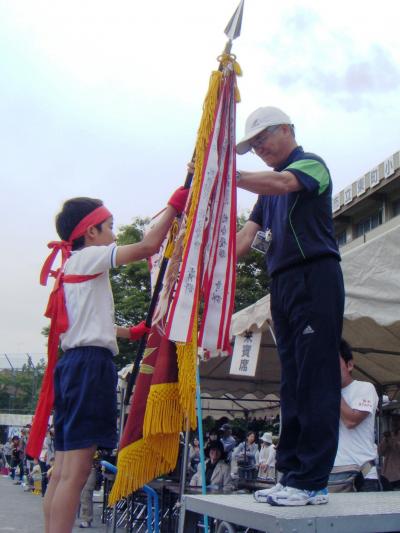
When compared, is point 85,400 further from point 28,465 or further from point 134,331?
point 28,465

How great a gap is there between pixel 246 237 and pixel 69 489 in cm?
151

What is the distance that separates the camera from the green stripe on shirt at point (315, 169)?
2877mm

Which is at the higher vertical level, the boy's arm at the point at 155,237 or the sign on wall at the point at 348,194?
the sign on wall at the point at 348,194

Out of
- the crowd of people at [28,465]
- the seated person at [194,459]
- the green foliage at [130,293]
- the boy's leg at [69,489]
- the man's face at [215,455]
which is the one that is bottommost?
the crowd of people at [28,465]

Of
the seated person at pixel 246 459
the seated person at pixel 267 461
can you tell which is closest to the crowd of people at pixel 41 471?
the seated person at pixel 246 459

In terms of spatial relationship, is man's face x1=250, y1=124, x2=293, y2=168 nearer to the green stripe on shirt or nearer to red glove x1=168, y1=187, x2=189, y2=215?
the green stripe on shirt

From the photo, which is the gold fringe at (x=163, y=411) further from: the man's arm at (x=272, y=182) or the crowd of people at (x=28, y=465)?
the crowd of people at (x=28, y=465)

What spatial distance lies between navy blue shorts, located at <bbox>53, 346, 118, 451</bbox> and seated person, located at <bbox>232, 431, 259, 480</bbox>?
833 cm

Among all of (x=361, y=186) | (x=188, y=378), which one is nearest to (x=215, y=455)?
(x=188, y=378)

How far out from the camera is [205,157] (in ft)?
10.3

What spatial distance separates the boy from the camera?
119 inches

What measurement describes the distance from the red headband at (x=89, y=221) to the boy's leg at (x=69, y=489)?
1089mm

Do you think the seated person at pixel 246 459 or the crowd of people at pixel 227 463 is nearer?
the crowd of people at pixel 227 463

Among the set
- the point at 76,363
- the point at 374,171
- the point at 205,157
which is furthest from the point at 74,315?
the point at 374,171
